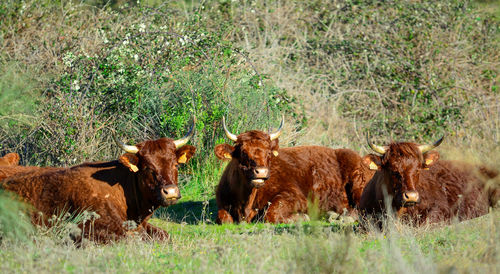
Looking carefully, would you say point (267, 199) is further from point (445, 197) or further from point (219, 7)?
point (219, 7)

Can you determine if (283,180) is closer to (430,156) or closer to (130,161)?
(430,156)

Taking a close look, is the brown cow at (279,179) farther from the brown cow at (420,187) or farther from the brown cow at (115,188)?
the brown cow at (115,188)

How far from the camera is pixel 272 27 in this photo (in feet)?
58.1

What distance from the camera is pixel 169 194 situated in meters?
7.64

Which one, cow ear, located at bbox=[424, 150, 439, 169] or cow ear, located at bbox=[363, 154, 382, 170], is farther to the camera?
cow ear, located at bbox=[424, 150, 439, 169]

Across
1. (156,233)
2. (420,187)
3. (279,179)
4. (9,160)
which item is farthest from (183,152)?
(420,187)

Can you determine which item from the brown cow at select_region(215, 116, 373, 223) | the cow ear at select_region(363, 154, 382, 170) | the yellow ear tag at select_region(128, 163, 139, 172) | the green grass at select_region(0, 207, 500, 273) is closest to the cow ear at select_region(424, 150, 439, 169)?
the cow ear at select_region(363, 154, 382, 170)

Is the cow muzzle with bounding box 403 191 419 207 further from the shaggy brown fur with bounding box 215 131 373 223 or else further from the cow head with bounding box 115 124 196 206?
the cow head with bounding box 115 124 196 206

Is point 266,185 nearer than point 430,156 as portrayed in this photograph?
No

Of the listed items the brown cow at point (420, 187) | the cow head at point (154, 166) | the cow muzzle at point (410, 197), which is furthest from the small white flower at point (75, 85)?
the cow muzzle at point (410, 197)

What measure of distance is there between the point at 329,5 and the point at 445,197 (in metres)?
10.5

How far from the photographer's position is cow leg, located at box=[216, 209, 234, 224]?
9.59 meters

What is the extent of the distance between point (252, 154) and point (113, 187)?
2127 mm

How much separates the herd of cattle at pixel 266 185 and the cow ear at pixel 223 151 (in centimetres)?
1
